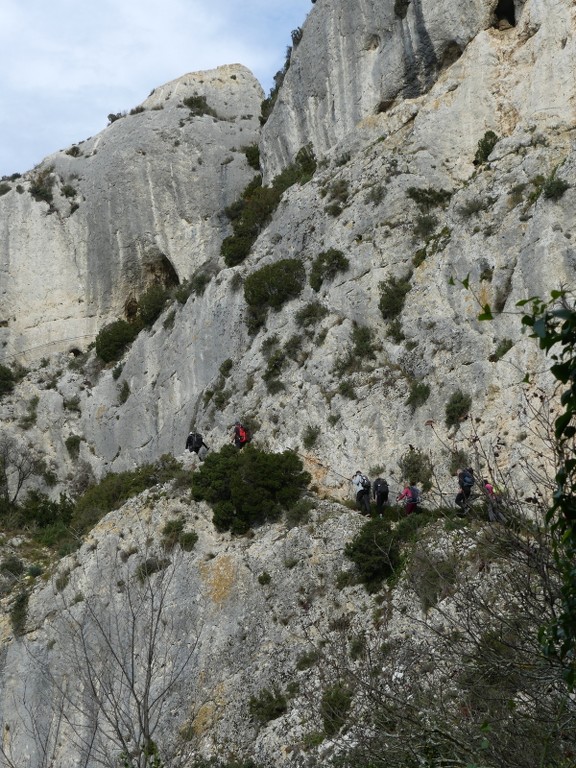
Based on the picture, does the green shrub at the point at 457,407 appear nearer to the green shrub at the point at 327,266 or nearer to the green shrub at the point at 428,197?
the green shrub at the point at 327,266

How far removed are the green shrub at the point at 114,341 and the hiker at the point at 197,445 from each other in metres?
10.8

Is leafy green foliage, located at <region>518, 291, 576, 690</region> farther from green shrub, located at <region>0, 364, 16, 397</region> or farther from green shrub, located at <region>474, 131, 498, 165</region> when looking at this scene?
green shrub, located at <region>0, 364, 16, 397</region>

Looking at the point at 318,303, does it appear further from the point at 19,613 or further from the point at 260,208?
the point at 19,613

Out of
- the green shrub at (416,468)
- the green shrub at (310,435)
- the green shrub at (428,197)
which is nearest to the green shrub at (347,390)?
the green shrub at (310,435)

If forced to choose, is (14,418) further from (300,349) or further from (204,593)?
(204,593)

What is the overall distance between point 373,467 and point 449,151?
10.6 m

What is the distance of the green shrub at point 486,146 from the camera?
2695 cm

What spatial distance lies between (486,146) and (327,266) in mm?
5665

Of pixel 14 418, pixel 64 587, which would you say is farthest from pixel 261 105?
pixel 64 587

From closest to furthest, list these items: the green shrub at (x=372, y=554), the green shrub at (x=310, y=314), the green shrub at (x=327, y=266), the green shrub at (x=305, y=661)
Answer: the green shrub at (x=305, y=661)
the green shrub at (x=372, y=554)
the green shrub at (x=310, y=314)
the green shrub at (x=327, y=266)

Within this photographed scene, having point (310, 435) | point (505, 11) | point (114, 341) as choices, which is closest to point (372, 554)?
point (310, 435)

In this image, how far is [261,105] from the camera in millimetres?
43188

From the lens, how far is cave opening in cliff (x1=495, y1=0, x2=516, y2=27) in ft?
93.7

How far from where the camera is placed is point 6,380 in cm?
3700
